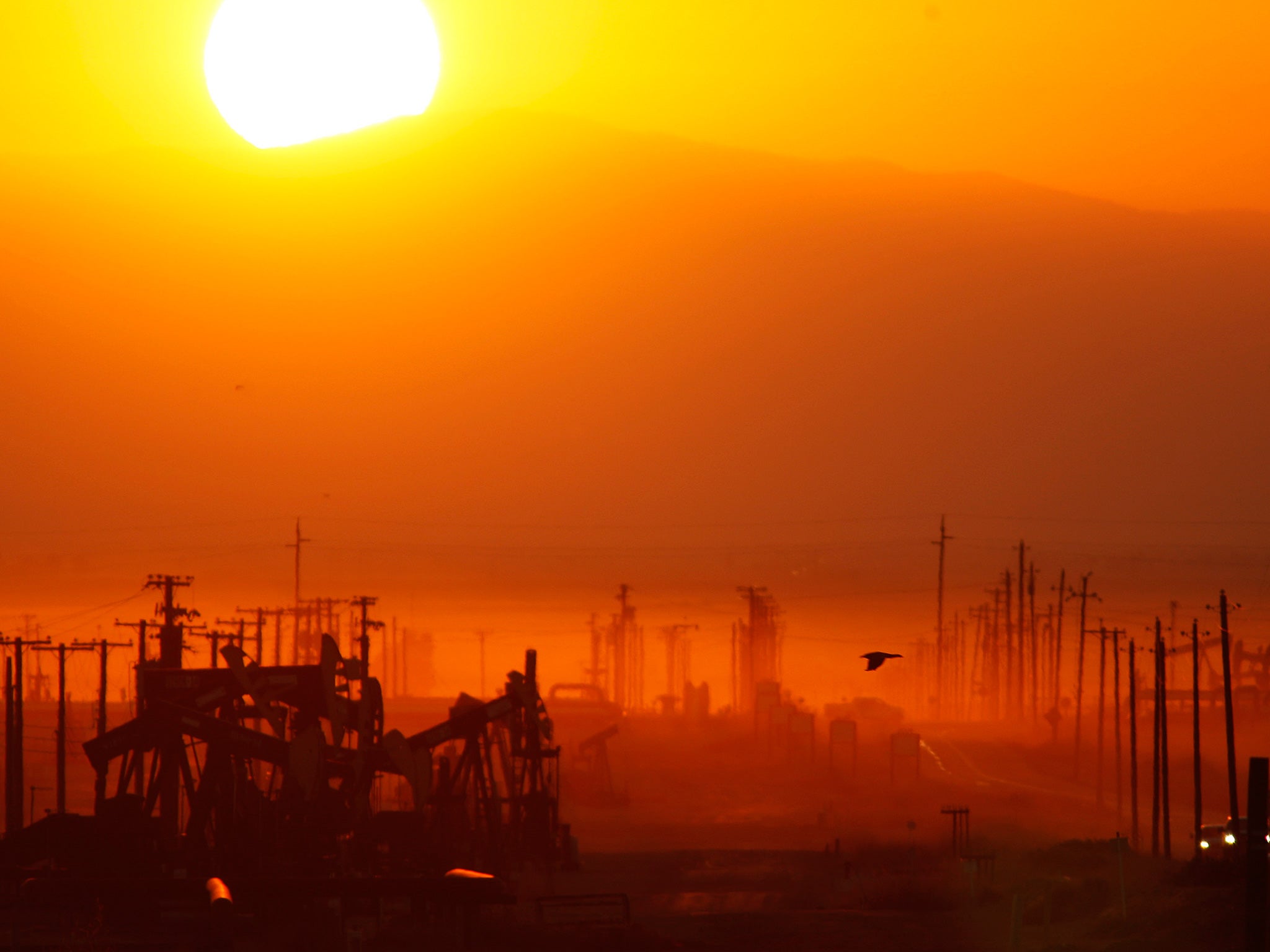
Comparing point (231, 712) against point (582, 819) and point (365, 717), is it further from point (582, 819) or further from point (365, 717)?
point (582, 819)

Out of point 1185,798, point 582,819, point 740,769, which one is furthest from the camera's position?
point 740,769

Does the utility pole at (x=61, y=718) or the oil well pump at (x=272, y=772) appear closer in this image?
the oil well pump at (x=272, y=772)

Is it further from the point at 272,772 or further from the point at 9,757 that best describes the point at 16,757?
the point at 272,772

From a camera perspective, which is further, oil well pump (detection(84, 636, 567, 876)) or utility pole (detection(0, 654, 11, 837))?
utility pole (detection(0, 654, 11, 837))

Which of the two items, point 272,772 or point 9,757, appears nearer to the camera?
point 272,772

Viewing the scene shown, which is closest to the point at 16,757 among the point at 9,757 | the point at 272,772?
the point at 9,757

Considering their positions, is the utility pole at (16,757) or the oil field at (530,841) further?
the utility pole at (16,757)

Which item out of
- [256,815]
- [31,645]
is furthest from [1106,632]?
[256,815]

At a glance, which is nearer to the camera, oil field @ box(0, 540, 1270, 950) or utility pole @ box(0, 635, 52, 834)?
oil field @ box(0, 540, 1270, 950)

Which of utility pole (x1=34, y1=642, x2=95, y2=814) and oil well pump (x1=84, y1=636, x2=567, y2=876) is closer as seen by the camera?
oil well pump (x1=84, y1=636, x2=567, y2=876)

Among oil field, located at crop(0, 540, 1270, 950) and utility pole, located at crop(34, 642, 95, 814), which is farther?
utility pole, located at crop(34, 642, 95, 814)

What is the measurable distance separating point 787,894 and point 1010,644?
88226mm

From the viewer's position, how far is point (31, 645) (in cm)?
6191

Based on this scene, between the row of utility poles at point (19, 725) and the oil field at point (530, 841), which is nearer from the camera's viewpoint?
the oil field at point (530, 841)
